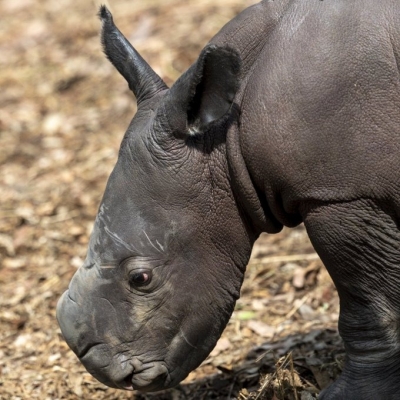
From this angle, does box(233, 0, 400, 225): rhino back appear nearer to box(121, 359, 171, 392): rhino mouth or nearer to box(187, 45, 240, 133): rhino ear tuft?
box(187, 45, 240, 133): rhino ear tuft

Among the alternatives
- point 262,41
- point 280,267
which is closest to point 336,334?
point 280,267

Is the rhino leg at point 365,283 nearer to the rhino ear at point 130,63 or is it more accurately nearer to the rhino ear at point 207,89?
the rhino ear at point 207,89

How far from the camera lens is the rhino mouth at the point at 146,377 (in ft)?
14.6

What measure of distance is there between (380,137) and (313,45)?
19.8 inches

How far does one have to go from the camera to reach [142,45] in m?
10.4

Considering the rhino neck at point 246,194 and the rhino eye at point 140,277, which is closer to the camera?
the rhino neck at point 246,194

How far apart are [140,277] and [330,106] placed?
1.20 metres

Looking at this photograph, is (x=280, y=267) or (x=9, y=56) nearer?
(x=280, y=267)

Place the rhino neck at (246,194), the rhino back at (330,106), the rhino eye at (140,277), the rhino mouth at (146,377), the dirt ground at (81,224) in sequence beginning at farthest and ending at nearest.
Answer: the dirt ground at (81,224) < the rhino mouth at (146,377) < the rhino eye at (140,277) < the rhino neck at (246,194) < the rhino back at (330,106)

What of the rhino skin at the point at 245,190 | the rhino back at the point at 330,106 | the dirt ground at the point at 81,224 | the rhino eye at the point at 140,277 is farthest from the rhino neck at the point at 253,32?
the dirt ground at the point at 81,224

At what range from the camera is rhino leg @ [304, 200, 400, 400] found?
12.9 feet

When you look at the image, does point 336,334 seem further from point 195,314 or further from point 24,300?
point 24,300

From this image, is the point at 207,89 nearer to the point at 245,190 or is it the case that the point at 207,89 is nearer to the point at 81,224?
the point at 245,190

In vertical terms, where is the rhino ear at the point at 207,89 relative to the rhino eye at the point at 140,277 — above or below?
above
